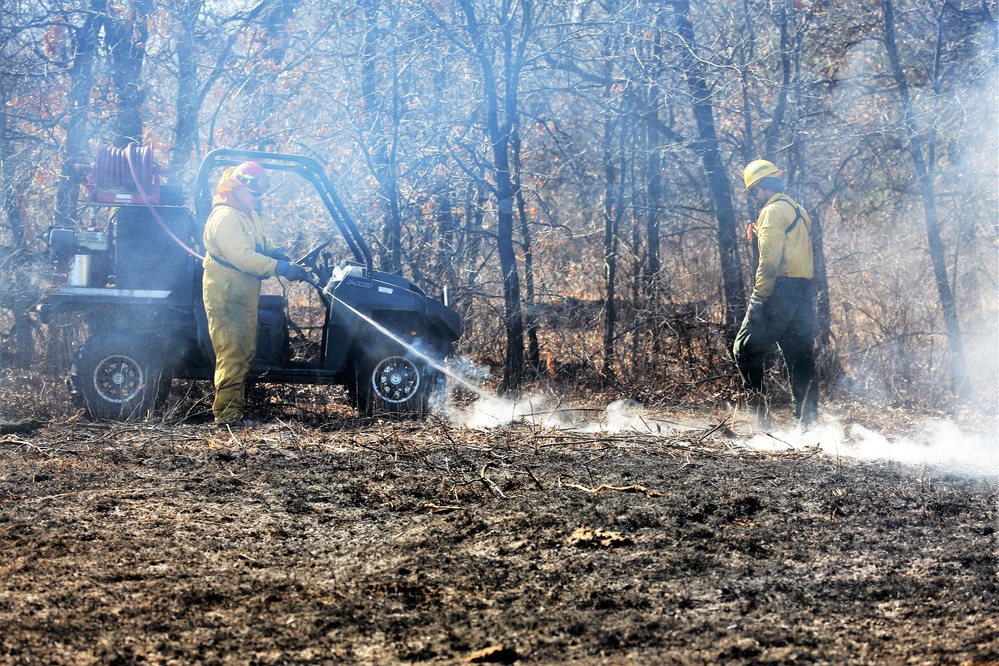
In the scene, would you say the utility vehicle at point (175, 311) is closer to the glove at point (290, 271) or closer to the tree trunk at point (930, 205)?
the glove at point (290, 271)

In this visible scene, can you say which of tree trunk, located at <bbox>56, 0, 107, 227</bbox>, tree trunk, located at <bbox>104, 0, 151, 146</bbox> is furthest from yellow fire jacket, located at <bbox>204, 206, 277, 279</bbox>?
tree trunk, located at <bbox>56, 0, 107, 227</bbox>

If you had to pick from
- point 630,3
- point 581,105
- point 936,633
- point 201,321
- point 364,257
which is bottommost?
point 936,633

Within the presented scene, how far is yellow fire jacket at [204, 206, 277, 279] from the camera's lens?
7.44 meters

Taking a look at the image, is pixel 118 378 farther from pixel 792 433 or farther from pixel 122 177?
pixel 792 433

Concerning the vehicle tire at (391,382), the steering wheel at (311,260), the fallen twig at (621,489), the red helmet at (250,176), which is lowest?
the fallen twig at (621,489)

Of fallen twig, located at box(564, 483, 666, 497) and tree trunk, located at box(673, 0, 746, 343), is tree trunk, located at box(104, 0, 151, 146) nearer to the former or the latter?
tree trunk, located at box(673, 0, 746, 343)

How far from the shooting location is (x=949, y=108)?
9227 millimetres

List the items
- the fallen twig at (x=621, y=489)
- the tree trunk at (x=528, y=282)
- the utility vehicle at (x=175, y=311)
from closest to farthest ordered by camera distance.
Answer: the fallen twig at (x=621, y=489) → the utility vehicle at (x=175, y=311) → the tree trunk at (x=528, y=282)

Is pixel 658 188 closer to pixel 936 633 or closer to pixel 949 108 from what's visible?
pixel 949 108

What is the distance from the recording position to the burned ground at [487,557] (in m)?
3.16

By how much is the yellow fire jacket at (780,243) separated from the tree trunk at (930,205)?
2478 millimetres

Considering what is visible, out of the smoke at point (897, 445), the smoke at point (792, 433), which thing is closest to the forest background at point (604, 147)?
the smoke at point (792, 433)

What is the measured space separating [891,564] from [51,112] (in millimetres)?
10536

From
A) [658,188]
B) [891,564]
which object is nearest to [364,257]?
[658,188]
